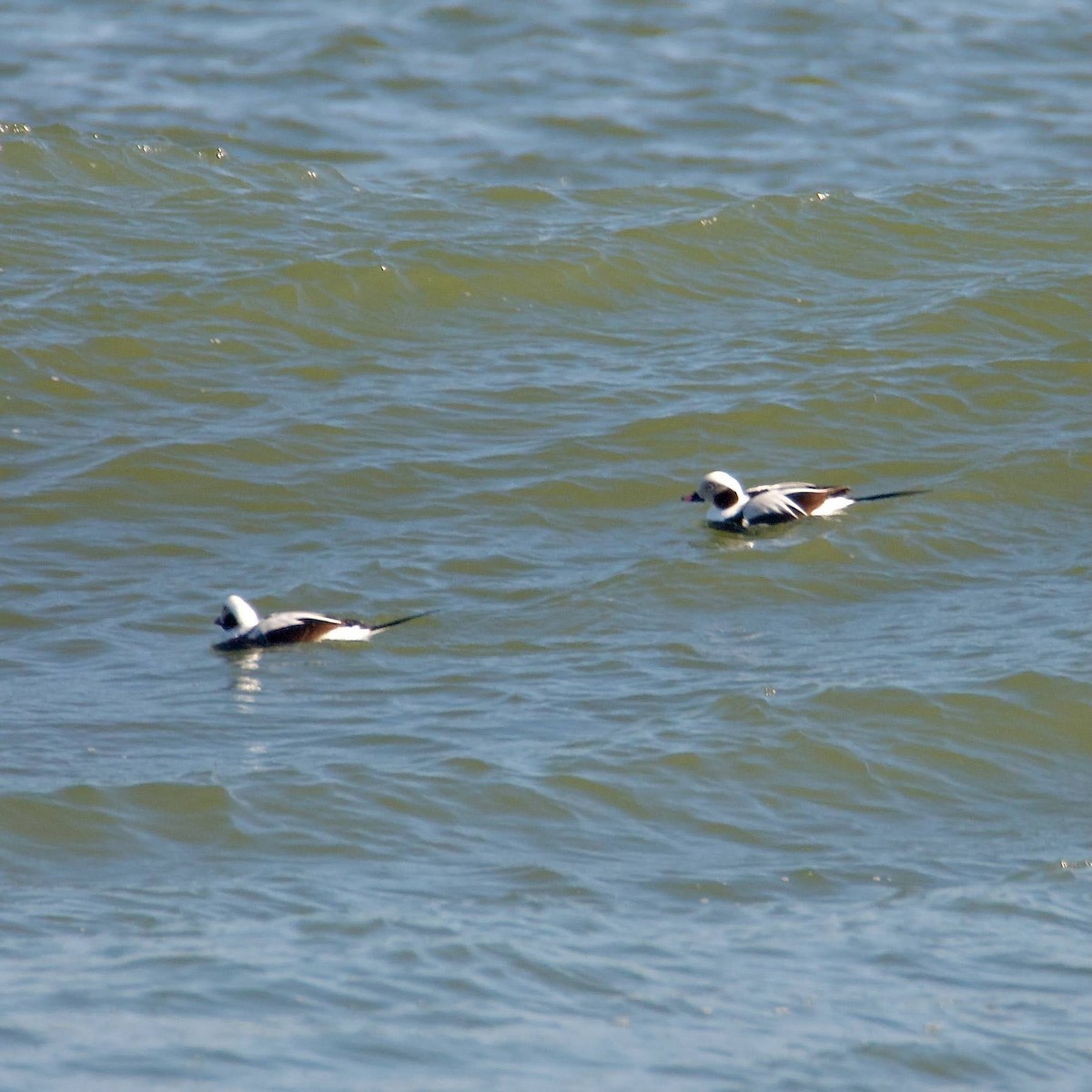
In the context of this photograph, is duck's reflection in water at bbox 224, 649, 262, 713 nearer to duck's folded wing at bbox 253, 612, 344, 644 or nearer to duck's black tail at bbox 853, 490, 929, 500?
duck's folded wing at bbox 253, 612, 344, 644

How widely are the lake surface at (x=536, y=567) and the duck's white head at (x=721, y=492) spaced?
0.48 metres

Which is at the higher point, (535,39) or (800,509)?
(535,39)

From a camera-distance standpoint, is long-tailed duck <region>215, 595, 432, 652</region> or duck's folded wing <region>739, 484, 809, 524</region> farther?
duck's folded wing <region>739, 484, 809, 524</region>

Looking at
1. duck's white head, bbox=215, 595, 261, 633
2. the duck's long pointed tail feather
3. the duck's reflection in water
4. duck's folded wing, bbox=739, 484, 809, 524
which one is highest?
duck's folded wing, bbox=739, 484, 809, 524

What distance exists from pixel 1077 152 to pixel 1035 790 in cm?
1515

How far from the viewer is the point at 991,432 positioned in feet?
47.7

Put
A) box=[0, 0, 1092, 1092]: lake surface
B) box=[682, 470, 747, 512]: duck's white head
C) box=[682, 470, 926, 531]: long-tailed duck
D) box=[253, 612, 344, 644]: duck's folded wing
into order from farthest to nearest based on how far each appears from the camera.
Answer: box=[682, 470, 747, 512]: duck's white head → box=[682, 470, 926, 531]: long-tailed duck → box=[253, 612, 344, 644]: duck's folded wing → box=[0, 0, 1092, 1092]: lake surface

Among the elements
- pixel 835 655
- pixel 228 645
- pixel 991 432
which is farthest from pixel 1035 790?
pixel 991 432

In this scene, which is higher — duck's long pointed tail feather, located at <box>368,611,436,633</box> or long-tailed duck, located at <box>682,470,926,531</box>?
long-tailed duck, located at <box>682,470,926,531</box>

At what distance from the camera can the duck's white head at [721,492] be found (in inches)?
503

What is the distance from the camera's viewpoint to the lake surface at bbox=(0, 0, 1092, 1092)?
21.7 feet

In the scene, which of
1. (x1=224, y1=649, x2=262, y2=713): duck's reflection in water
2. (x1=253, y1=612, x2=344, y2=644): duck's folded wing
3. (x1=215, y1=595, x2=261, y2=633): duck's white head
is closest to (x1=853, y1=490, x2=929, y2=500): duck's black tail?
(x1=253, y1=612, x2=344, y2=644): duck's folded wing

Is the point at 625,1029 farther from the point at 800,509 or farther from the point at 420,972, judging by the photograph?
the point at 800,509

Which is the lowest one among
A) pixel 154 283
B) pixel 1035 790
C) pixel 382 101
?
pixel 1035 790
